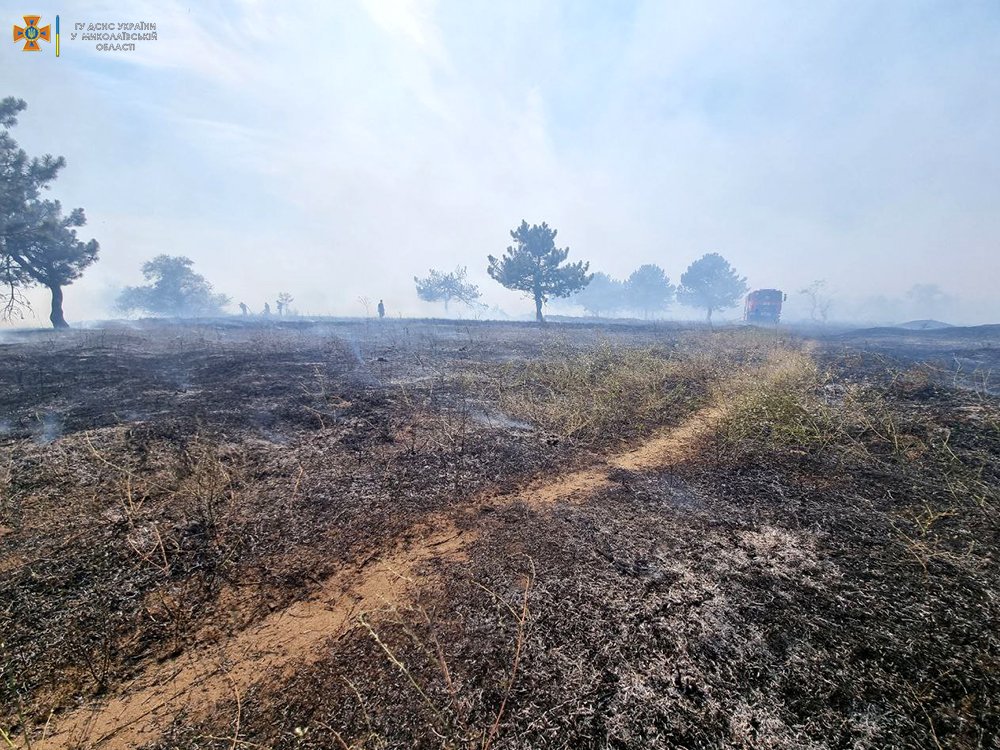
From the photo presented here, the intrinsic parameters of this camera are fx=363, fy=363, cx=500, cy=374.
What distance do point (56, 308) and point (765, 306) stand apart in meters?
67.4

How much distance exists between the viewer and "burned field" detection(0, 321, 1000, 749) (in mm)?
1838

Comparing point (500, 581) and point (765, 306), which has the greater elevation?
point (765, 306)

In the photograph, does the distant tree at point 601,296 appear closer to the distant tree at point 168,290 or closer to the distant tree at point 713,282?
the distant tree at point 713,282

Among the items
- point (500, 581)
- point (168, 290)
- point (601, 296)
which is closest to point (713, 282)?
point (601, 296)

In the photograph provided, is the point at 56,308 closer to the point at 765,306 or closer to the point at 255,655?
the point at 255,655

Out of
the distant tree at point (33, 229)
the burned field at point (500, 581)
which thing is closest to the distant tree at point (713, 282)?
the burned field at point (500, 581)

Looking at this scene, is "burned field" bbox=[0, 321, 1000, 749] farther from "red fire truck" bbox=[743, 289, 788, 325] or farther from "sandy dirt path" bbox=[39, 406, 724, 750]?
"red fire truck" bbox=[743, 289, 788, 325]

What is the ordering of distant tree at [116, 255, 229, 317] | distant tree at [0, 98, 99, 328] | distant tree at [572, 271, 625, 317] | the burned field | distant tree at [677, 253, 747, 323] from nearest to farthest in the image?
the burned field, distant tree at [0, 98, 99, 328], distant tree at [116, 255, 229, 317], distant tree at [677, 253, 747, 323], distant tree at [572, 271, 625, 317]

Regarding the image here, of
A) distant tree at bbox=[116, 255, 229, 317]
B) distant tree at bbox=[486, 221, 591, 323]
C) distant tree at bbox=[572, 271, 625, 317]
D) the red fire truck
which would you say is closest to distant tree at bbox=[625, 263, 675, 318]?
distant tree at bbox=[572, 271, 625, 317]

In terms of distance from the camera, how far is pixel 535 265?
128 ft

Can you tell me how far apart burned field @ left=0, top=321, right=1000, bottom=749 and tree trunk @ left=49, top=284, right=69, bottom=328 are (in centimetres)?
2695

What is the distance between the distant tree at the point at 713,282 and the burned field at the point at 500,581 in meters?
70.1

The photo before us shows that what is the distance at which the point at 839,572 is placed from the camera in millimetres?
2783

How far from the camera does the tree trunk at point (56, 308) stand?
2327 centimetres
